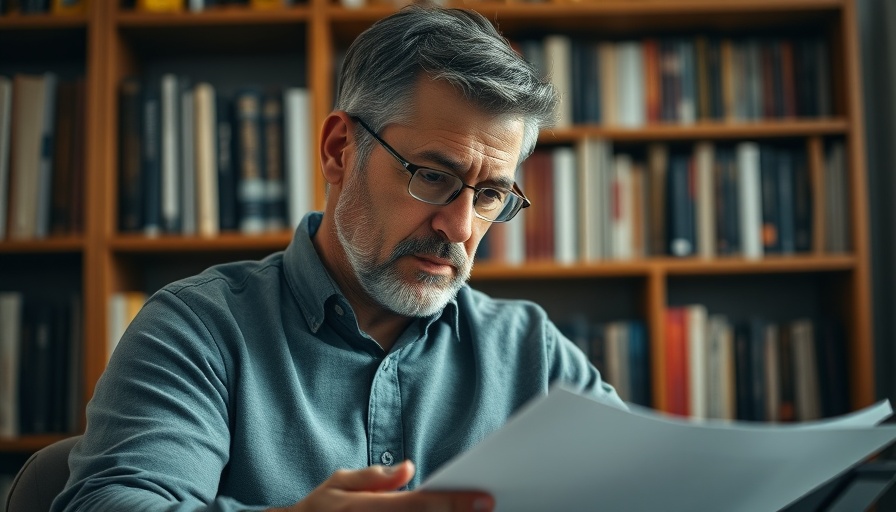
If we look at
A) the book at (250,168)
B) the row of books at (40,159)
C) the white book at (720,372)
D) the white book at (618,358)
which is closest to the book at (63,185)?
the row of books at (40,159)

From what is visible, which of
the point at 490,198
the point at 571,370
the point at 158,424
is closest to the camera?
the point at 158,424

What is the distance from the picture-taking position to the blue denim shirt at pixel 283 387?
897 mm

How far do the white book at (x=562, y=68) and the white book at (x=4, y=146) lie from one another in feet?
4.45

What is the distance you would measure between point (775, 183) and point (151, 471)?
1.81m

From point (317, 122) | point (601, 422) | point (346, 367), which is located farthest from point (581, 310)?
point (601, 422)

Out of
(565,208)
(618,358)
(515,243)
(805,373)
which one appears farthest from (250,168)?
(805,373)

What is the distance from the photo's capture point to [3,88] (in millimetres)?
2215

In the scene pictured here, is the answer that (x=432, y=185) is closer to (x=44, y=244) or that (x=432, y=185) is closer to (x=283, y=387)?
(x=283, y=387)

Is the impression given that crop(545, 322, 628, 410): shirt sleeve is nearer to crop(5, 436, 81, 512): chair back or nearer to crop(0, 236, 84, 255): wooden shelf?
crop(5, 436, 81, 512): chair back

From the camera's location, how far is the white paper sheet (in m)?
0.62

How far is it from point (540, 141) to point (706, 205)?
0.45 metres

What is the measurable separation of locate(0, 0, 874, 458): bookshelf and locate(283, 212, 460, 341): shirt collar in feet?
3.13

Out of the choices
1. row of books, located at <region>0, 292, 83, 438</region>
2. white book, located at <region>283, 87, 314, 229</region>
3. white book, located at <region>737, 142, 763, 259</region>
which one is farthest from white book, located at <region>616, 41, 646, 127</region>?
row of books, located at <region>0, 292, 83, 438</region>

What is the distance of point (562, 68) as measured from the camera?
7.38 feet
